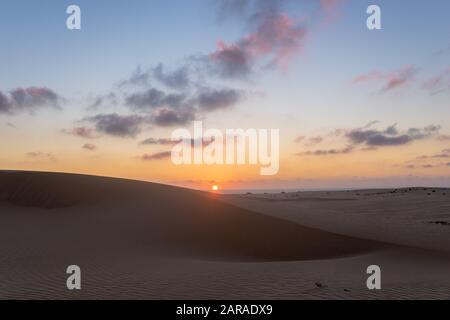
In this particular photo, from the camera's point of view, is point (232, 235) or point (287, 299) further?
point (232, 235)

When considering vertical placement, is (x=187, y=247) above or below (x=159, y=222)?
below

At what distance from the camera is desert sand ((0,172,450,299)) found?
9125 mm

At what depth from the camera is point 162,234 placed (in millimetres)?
17391

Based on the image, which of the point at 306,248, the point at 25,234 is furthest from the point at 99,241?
the point at 306,248

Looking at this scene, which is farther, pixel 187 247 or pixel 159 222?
pixel 159 222

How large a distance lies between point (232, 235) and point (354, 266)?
6532mm

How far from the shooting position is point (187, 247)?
1612 cm

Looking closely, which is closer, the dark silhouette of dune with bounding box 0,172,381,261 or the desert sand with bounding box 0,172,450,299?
the desert sand with bounding box 0,172,450,299

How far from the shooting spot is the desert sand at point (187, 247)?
912cm

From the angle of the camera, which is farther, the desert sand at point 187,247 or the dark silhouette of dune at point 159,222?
the dark silhouette of dune at point 159,222
